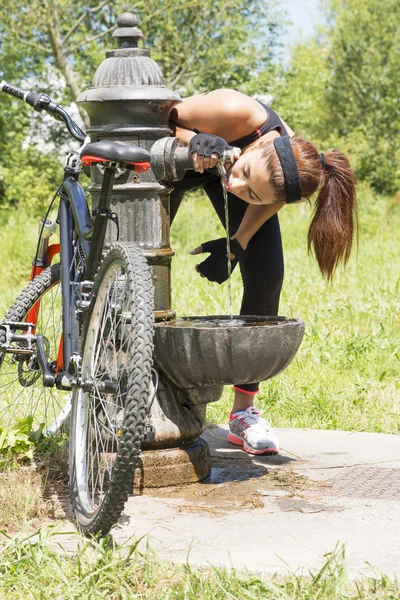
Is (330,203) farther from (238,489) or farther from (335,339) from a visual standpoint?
(335,339)

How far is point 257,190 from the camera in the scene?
10.9 ft

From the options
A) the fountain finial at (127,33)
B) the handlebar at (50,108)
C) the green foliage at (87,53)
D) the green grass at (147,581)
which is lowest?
the green grass at (147,581)

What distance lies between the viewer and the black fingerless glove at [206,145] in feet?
10.1

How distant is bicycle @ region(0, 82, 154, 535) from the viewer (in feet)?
8.41

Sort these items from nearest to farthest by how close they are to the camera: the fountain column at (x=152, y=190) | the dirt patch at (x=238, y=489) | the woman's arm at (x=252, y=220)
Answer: the dirt patch at (x=238, y=489)
the fountain column at (x=152, y=190)
the woman's arm at (x=252, y=220)

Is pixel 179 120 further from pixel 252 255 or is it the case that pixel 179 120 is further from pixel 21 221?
pixel 21 221

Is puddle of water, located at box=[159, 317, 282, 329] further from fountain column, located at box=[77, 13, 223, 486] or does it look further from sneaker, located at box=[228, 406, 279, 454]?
sneaker, located at box=[228, 406, 279, 454]

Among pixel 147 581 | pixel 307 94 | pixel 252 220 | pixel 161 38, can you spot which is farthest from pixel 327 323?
pixel 307 94

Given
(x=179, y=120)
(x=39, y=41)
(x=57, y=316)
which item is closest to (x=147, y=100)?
(x=179, y=120)

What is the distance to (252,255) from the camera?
3.78 meters

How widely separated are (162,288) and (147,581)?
3.97ft

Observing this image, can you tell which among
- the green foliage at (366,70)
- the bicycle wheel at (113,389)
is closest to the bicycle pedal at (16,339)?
the bicycle wheel at (113,389)

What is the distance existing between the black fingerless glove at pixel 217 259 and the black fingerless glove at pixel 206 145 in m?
0.67

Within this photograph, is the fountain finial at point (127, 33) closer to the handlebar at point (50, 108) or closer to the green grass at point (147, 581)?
the handlebar at point (50, 108)
